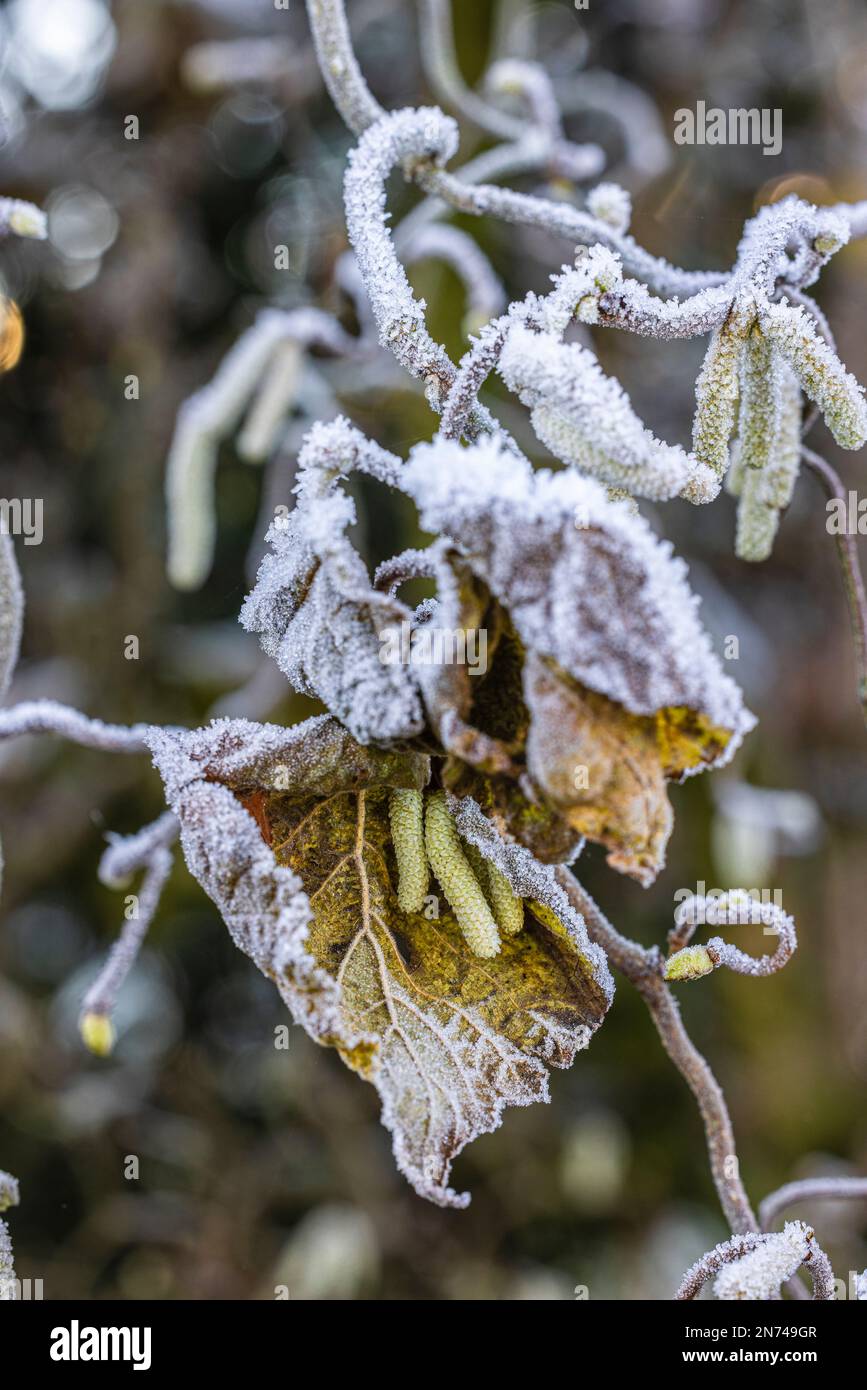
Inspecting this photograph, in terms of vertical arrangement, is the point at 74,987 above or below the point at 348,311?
below

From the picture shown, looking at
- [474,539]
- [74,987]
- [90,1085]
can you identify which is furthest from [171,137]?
[474,539]

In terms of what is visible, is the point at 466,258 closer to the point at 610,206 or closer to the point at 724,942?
the point at 610,206

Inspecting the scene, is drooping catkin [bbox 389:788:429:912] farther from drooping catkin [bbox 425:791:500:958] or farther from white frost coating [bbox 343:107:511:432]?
white frost coating [bbox 343:107:511:432]

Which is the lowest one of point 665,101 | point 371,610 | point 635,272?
point 371,610

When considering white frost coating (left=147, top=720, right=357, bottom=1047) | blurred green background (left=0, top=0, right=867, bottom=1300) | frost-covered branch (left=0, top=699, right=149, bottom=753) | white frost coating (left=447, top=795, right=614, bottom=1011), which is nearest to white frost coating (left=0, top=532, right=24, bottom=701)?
frost-covered branch (left=0, top=699, right=149, bottom=753)

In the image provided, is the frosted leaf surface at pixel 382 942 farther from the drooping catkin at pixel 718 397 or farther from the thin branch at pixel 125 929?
the drooping catkin at pixel 718 397

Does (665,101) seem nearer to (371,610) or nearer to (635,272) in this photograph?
(635,272)

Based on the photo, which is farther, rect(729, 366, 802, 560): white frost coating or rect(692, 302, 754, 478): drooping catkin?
rect(729, 366, 802, 560): white frost coating
